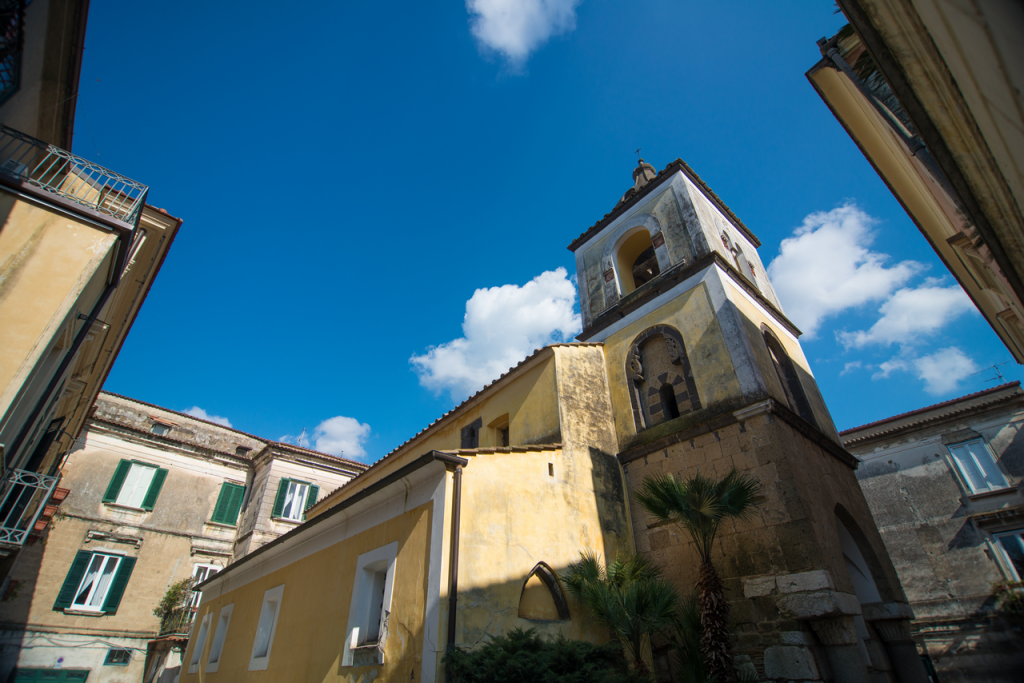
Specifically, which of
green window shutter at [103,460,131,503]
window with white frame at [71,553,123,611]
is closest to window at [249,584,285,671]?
window with white frame at [71,553,123,611]

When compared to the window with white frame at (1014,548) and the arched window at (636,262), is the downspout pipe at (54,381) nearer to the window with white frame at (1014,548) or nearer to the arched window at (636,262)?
the arched window at (636,262)

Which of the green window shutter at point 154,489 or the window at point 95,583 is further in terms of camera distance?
the green window shutter at point 154,489

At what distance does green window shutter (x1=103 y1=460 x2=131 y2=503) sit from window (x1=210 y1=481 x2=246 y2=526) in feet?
10.5

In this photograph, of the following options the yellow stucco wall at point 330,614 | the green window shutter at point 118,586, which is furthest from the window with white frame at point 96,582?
the yellow stucco wall at point 330,614

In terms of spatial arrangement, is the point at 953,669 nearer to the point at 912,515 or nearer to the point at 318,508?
the point at 912,515

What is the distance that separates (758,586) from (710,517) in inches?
55.0

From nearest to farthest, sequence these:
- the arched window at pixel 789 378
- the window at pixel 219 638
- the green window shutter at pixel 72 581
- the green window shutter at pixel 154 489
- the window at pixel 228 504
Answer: the arched window at pixel 789 378, the window at pixel 219 638, the green window shutter at pixel 72 581, the green window shutter at pixel 154 489, the window at pixel 228 504

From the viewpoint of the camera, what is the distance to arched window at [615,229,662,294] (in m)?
14.5

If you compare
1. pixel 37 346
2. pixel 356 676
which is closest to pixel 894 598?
pixel 356 676

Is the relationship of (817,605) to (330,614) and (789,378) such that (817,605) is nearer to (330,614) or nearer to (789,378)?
(789,378)

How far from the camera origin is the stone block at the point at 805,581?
7.23 m

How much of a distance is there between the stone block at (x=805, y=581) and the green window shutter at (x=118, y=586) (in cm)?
1967

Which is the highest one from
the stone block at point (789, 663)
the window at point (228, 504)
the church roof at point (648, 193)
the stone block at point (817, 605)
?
the church roof at point (648, 193)

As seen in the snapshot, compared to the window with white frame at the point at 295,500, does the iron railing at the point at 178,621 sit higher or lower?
lower
